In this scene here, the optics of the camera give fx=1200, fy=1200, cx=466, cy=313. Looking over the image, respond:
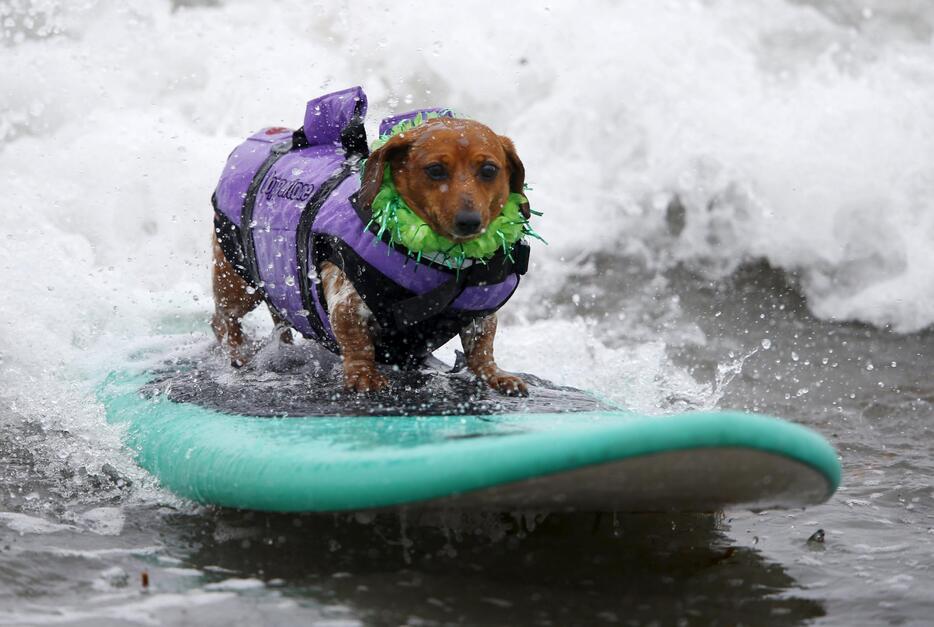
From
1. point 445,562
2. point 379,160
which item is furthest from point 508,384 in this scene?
point 445,562

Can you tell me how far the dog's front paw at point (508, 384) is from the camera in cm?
355

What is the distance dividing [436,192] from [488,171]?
0.16 meters

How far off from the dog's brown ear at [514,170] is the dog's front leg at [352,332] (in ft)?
1.78

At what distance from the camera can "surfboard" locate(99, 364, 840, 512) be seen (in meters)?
2.28

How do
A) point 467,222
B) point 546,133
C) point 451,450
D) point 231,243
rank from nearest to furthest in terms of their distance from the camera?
point 451,450 < point 467,222 < point 231,243 < point 546,133

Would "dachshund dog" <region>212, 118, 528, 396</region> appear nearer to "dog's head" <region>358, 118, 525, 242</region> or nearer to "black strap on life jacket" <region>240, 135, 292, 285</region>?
"dog's head" <region>358, 118, 525, 242</region>

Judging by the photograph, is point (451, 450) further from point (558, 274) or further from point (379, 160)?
point (558, 274)

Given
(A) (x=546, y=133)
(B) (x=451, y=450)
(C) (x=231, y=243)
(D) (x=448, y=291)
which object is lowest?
(B) (x=451, y=450)

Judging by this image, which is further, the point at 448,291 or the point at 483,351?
the point at 483,351

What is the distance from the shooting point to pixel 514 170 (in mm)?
3443

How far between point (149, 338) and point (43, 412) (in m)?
0.91

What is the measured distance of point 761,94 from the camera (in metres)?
7.30

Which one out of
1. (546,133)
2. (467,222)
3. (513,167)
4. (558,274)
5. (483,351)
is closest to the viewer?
(467,222)

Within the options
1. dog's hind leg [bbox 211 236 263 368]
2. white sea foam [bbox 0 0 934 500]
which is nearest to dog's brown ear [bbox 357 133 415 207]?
dog's hind leg [bbox 211 236 263 368]
